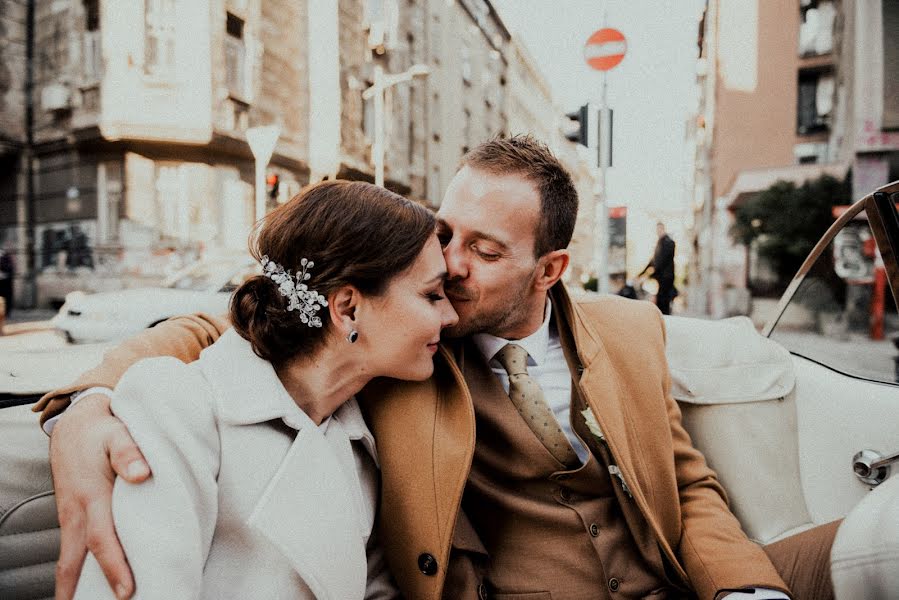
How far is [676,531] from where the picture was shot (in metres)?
1.97

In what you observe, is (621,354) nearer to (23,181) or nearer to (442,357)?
(442,357)

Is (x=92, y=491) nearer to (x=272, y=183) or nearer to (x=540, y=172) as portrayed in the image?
(x=540, y=172)

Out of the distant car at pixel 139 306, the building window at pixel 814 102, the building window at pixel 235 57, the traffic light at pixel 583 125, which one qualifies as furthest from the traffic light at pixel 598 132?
the building window at pixel 814 102

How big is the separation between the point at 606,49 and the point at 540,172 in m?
5.72

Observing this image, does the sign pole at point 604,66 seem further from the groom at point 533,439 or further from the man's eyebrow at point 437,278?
the man's eyebrow at point 437,278

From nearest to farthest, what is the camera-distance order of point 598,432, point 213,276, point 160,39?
1. point 598,432
2. point 213,276
3. point 160,39

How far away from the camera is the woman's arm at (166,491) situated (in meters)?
1.22

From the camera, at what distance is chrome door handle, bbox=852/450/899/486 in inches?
80.1

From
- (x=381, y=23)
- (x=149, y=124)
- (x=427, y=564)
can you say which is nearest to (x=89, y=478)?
(x=427, y=564)

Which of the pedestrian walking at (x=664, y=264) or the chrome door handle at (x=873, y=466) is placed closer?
the chrome door handle at (x=873, y=466)

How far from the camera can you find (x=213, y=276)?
7398mm

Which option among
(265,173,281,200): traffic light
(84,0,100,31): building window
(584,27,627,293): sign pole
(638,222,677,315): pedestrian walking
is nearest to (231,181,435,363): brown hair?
(584,27,627,293): sign pole

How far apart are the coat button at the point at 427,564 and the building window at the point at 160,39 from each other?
14872 mm

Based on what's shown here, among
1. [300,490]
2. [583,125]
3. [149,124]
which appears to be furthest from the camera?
[149,124]
